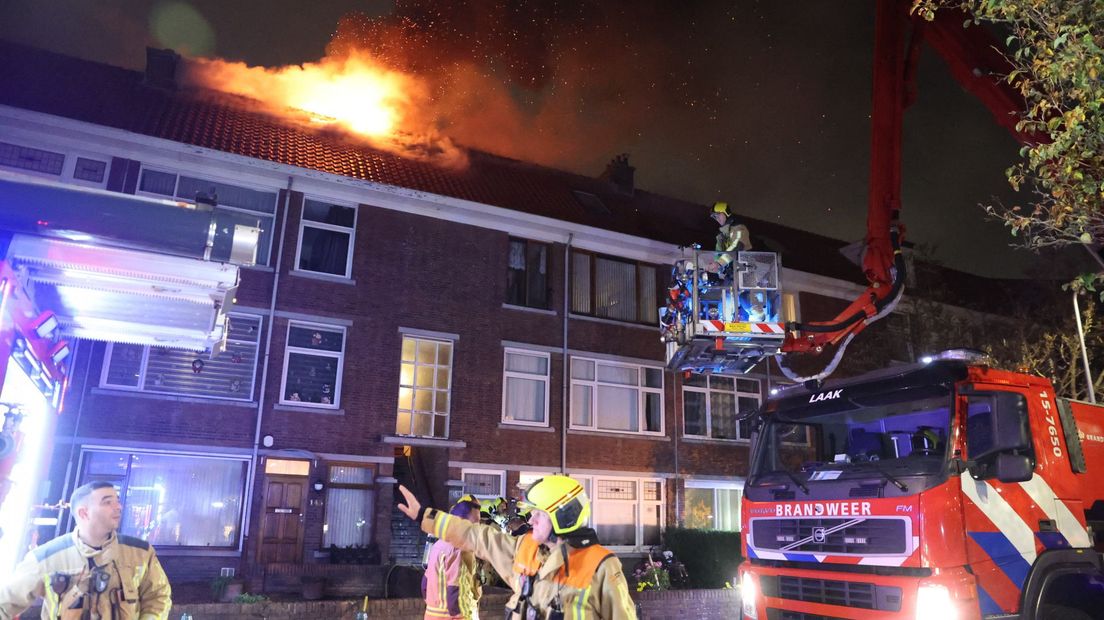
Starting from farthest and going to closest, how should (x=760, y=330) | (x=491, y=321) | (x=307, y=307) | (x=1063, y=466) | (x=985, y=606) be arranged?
(x=491, y=321)
(x=307, y=307)
(x=760, y=330)
(x=1063, y=466)
(x=985, y=606)

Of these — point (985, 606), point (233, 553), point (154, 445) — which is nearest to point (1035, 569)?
point (985, 606)

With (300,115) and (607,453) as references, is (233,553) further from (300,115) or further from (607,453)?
(300,115)

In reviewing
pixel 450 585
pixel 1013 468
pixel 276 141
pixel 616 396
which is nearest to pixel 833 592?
pixel 1013 468

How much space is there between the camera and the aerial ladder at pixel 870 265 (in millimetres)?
10641

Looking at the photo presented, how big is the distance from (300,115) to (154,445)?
9.49 meters

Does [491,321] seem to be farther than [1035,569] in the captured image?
Yes

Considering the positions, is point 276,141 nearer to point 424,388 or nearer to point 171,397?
point 171,397

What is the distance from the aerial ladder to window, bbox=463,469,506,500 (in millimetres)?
8026

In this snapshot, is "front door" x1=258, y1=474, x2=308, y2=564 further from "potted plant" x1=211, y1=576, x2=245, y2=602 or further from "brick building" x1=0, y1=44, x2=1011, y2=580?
"potted plant" x1=211, y1=576, x2=245, y2=602

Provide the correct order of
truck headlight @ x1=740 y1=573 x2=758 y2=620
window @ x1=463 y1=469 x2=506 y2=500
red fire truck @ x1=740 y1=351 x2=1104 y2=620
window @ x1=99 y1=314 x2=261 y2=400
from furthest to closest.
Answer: window @ x1=463 y1=469 x2=506 y2=500 < window @ x1=99 y1=314 x2=261 y2=400 < truck headlight @ x1=740 y1=573 x2=758 y2=620 < red fire truck @ x1=740 y1=351 x2=1104 y2=620

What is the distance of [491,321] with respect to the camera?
19281mm

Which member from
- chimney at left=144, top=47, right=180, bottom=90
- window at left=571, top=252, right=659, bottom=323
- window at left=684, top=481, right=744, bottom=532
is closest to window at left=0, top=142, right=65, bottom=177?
chimney at left=144, top=47, right=180, bottom=90

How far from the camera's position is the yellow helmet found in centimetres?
387

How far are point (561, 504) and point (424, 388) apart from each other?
14.7m
